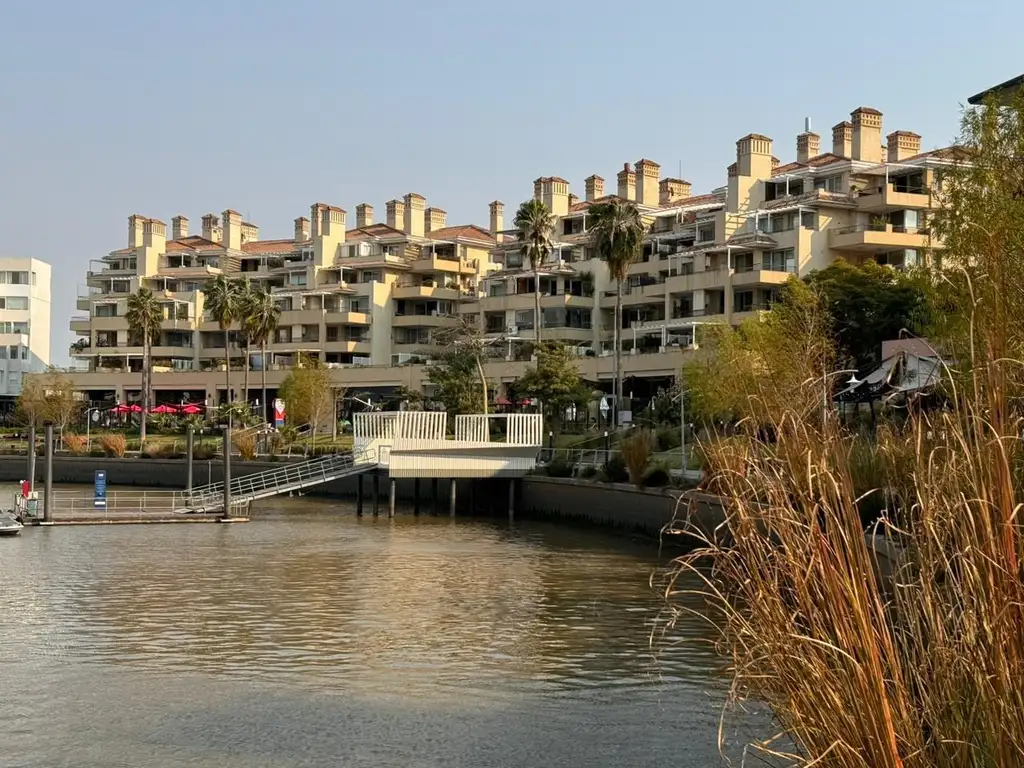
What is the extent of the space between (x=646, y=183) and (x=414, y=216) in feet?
78.4

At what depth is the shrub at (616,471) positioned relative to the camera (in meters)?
47.9

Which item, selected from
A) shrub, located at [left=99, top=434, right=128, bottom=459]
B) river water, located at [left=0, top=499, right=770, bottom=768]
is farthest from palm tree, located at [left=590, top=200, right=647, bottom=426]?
river water, located at [left=0, top=499, right=770, bottom=768]

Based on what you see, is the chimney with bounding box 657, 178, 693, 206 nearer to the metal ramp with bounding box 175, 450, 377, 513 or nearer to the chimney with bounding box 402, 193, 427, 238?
the chimney with bounding box 402, 193, 427, 238

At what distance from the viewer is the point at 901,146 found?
84.2 metres

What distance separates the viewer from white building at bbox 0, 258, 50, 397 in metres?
120

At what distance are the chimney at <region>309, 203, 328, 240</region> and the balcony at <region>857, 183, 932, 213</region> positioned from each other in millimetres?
49878

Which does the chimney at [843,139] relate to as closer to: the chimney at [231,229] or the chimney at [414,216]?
the chimney at [414,216]

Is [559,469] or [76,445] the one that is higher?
[76,445]

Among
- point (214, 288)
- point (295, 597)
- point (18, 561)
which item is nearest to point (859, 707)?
point (295, 597)

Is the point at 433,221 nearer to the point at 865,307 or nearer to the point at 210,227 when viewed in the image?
the point at 210,227

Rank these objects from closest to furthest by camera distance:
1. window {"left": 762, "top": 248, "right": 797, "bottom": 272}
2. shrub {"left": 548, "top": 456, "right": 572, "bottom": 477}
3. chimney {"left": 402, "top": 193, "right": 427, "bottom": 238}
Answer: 1. shrub {"left": 548, "top": 456, "right": 572, "bottom": 477}
2. window {"left": 762, "top": 248, "right": 797, "bottom": 272}
3. chimney {"left": 402, "top": 193, "right": 427, "bottom": 238}

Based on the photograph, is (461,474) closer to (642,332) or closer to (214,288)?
(642,332)

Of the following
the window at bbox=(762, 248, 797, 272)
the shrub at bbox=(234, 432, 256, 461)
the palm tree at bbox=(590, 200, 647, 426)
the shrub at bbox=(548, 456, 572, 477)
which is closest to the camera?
the shrub at bbox=(548, 456, 572, 477)

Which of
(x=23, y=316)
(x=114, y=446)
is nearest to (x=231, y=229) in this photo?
(x=23, y=316)
